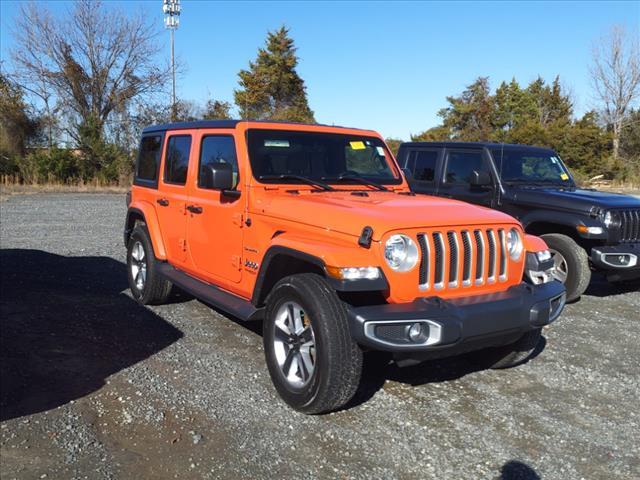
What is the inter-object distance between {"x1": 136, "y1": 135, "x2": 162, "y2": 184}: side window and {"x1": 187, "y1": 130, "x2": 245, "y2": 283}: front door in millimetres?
1052

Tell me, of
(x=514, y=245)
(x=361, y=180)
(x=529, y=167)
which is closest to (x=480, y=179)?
(x=529, y=167)

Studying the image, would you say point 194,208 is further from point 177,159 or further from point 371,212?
point 371,212

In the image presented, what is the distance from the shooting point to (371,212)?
357 cm

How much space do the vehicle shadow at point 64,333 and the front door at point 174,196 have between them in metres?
0.75

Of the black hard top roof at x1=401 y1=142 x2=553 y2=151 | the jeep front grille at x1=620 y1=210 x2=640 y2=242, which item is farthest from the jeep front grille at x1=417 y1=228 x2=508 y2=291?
the black hard top roof at x1=401 y1=142 x2=553 y2=151

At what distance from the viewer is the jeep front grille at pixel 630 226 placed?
21.2 ft

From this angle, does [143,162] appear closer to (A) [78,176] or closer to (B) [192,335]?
(B) [192,335]

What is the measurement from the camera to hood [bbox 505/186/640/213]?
6500mm

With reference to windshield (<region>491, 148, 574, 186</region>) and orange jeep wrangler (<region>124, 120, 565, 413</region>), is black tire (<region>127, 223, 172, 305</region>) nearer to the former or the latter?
orange jeep wrangler (<region>124, 120, 565, 413</region>)

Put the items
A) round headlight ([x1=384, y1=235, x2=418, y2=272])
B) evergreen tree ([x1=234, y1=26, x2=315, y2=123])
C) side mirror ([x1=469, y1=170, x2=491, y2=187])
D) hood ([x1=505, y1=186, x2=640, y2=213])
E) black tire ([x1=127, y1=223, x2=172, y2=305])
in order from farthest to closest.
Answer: evergreen tree ([x1=234, y1=26, x2=315, y2=123]) → side mirror ([x1=469, y1=170, x2=491, y2=187]) → hood ([x1=505, y1=186, x2=640, y2=213]) → black tire ([x1=127, y1=223, x2=172, y2=305]) → round headlight ([x1=384, y1=235, x2=418, y2=272])

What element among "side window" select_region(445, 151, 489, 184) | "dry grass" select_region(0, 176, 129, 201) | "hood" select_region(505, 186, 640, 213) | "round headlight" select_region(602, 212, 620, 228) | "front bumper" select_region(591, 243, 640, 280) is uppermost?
"side window" select_region(445, 151, 489, 184)

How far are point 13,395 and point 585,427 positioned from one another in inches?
145

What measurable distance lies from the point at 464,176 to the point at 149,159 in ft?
13.9

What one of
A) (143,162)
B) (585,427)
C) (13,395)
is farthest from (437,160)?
(13,395)
